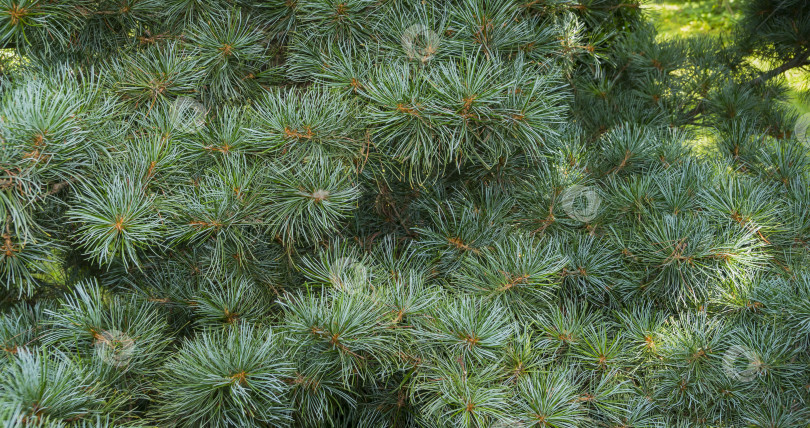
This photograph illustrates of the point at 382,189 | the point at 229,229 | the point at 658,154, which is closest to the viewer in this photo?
the point at 229,229

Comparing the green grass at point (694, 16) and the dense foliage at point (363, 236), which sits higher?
the dense foliage at point (363, 236)

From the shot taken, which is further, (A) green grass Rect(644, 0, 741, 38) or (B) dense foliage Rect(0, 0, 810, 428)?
(A) green grass Rect(644, 0, 741, 38)

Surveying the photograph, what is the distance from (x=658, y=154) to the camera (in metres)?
1.07

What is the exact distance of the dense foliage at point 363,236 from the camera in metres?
0.64

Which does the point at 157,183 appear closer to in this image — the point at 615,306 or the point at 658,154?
the point at 615,306

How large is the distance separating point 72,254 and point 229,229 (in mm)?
422

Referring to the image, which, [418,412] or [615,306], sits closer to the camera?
[418,412]

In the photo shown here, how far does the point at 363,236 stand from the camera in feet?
3.12

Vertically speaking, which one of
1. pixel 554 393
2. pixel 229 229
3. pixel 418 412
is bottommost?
pixel 418 412

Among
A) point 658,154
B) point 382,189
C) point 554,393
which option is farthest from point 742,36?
point 554,393

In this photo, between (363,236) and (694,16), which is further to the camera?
(694,16)

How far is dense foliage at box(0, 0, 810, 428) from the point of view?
2.11ft

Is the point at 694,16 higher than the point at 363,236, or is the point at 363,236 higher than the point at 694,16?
the point at 363,236

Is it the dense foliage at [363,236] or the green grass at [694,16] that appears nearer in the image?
the dense foliage at [363,236]
